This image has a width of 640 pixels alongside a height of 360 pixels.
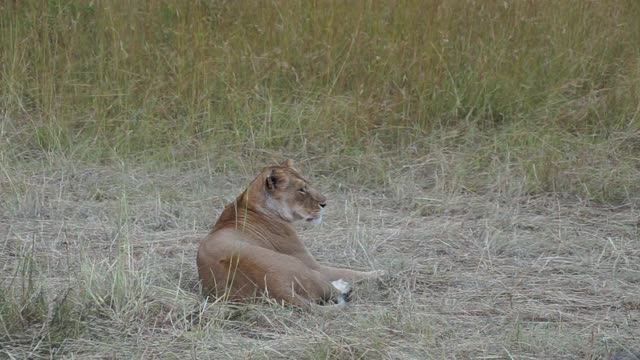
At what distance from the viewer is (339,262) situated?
589 cm

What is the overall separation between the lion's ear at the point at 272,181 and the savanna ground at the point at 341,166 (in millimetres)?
521

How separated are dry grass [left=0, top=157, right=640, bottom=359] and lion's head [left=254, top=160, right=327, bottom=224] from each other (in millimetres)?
325

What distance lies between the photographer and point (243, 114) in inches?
305

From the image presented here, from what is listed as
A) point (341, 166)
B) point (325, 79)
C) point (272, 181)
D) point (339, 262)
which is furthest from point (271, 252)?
point (325, 79)

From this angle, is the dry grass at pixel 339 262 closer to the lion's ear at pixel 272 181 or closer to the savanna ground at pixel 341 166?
the savanna ground at pixel 341 166

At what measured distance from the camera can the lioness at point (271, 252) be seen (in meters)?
4.91

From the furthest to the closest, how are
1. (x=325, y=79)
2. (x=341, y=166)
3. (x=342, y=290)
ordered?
(x=325, y=79)
(x=341, y=166)
(x=342, y=290)

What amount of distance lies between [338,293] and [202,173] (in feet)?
7.47

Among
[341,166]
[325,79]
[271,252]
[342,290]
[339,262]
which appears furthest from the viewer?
[325,79]

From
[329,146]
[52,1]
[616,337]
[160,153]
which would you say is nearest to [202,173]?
[160,153]

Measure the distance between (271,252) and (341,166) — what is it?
89.0 inches

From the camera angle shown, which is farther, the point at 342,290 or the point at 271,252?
the point at 342,290

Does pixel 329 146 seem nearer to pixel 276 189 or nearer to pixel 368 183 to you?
pixel 368 183

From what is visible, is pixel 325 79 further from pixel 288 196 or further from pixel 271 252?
pixel 271 252
